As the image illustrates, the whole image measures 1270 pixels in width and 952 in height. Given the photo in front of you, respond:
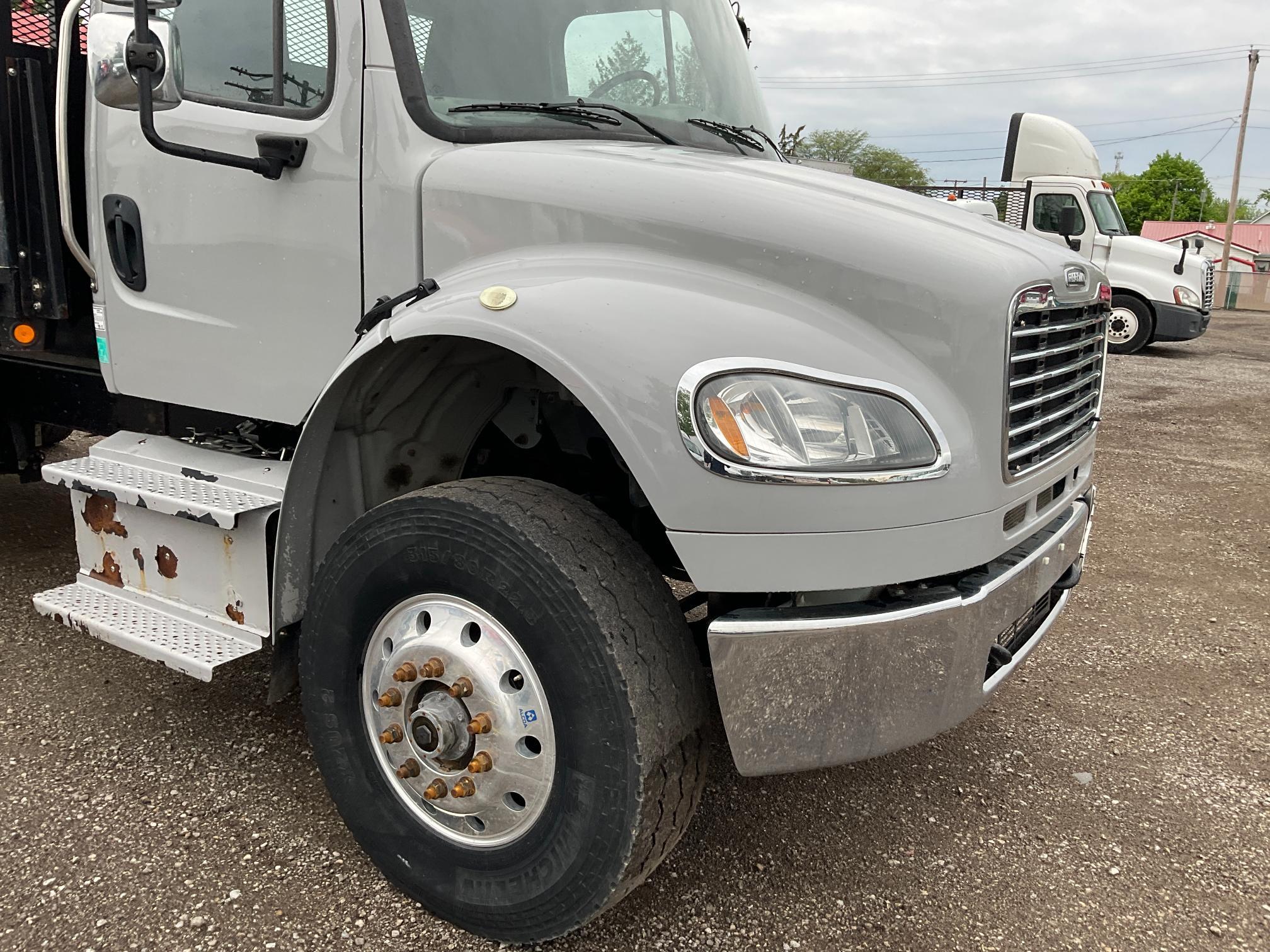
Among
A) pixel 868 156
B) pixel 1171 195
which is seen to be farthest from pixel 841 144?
pixel 1171 195

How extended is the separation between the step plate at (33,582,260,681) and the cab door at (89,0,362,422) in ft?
2.03

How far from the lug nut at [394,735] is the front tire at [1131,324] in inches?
601

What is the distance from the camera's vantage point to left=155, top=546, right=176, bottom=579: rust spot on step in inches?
111

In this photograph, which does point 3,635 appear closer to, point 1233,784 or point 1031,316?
point 1031,316

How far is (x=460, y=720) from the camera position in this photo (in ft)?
7.20

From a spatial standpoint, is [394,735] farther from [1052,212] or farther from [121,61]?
[1052,212]

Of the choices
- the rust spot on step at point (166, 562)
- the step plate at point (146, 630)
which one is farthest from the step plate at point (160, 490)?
the step plate at point (146, 630)

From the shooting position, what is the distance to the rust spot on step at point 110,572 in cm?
299

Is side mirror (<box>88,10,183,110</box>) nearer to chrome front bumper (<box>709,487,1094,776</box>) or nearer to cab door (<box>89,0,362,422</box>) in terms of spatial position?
cab door (<box>89,0,362,422</box>)

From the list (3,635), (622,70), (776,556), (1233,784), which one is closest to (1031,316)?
(776,556)

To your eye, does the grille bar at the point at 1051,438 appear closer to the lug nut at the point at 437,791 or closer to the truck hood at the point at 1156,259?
the lug nut at the point at 437,791

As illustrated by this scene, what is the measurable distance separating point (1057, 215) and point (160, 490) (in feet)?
47.3

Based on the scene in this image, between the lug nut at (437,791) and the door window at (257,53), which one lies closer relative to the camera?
the lug nut at (437,791)

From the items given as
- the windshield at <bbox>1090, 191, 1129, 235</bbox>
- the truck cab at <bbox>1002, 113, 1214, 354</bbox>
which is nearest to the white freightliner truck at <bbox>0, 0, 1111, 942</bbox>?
the truck cab at <bbox>1002, 113, 1214, 354</bbox>
